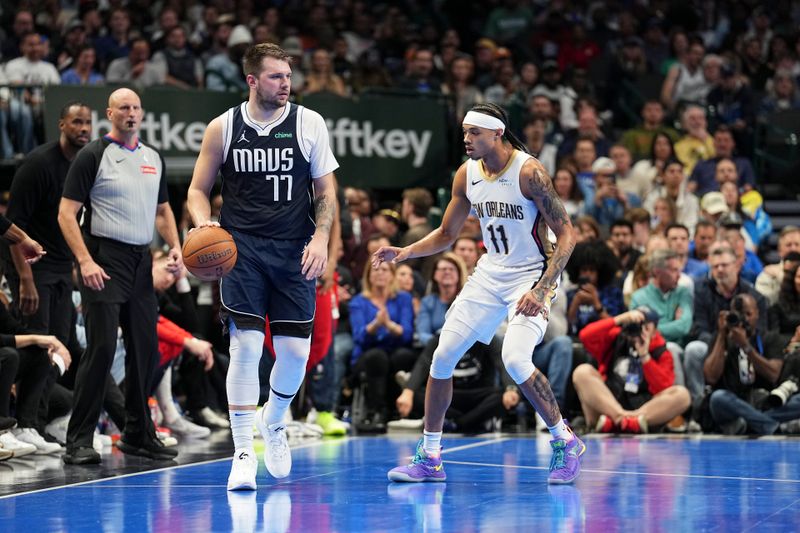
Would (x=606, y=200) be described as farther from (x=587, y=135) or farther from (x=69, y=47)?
(x=69, y=47)

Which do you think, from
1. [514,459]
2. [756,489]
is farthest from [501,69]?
[756,489]

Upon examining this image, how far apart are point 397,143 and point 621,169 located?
9.18 ft

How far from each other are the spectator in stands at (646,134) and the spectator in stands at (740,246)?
10.1 ft

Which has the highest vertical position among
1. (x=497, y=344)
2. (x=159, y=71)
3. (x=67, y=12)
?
(x=67, y=12)

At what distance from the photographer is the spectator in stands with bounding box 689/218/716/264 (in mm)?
13211

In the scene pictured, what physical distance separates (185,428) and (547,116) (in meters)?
7.40

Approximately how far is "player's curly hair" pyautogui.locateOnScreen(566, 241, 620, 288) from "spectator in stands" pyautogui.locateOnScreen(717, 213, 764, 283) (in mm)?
1249

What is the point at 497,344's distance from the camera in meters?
11.9

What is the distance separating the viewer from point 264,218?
283 inches

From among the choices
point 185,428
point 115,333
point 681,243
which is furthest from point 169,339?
point 681,243

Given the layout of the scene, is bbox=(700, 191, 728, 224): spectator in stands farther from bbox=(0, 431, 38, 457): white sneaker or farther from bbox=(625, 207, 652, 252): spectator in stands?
bbox=(0, 431, 38, 457): white sneaker

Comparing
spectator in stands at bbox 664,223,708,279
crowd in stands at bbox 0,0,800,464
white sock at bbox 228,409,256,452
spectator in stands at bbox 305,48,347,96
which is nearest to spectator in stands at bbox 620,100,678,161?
crowd in stands at bbox 0,0,800,464

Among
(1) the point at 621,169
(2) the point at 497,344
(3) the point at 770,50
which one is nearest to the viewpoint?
(2) the point at 497,344

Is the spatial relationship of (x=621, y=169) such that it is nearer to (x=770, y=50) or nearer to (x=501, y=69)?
(x=501, y=69)
